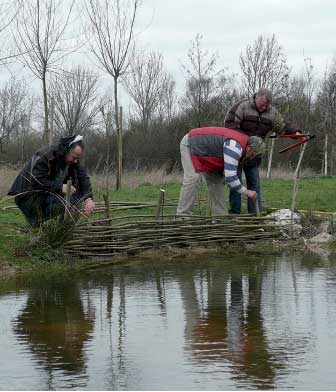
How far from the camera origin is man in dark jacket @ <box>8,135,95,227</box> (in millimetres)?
8242

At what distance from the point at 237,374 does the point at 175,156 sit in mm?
29765

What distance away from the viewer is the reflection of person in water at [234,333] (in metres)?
4.34

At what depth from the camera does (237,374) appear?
4.20m

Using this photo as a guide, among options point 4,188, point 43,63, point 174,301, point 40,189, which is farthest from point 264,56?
point 174,301

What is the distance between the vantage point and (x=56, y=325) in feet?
18.1

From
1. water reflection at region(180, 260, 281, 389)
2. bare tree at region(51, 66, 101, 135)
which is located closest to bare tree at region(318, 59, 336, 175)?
bare tree at region(51, 66, 101, 135)

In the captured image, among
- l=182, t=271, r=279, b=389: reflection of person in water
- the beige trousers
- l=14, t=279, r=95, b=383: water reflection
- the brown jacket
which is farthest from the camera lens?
the brown jacket

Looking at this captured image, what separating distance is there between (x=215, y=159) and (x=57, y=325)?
14.1 ft

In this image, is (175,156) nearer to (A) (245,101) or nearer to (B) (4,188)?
(B) (4,188)

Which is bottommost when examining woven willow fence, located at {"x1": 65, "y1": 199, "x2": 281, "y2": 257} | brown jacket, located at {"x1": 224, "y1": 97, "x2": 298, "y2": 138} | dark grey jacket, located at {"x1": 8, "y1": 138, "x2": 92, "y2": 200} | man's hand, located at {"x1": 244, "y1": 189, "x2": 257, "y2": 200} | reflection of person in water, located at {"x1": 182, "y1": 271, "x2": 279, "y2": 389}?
reflection of person in water, located at {"x1": 182, "y1": 271, "x2": 279, "y2": 389}

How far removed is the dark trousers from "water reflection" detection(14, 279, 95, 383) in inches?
49.2

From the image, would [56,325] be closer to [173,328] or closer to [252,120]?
[173,328]

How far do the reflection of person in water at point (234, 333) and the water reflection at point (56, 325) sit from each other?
73 cm

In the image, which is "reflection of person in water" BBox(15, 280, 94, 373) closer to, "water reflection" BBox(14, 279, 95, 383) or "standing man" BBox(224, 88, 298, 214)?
"water reflection" BBox(14, 279, 95, 383)
